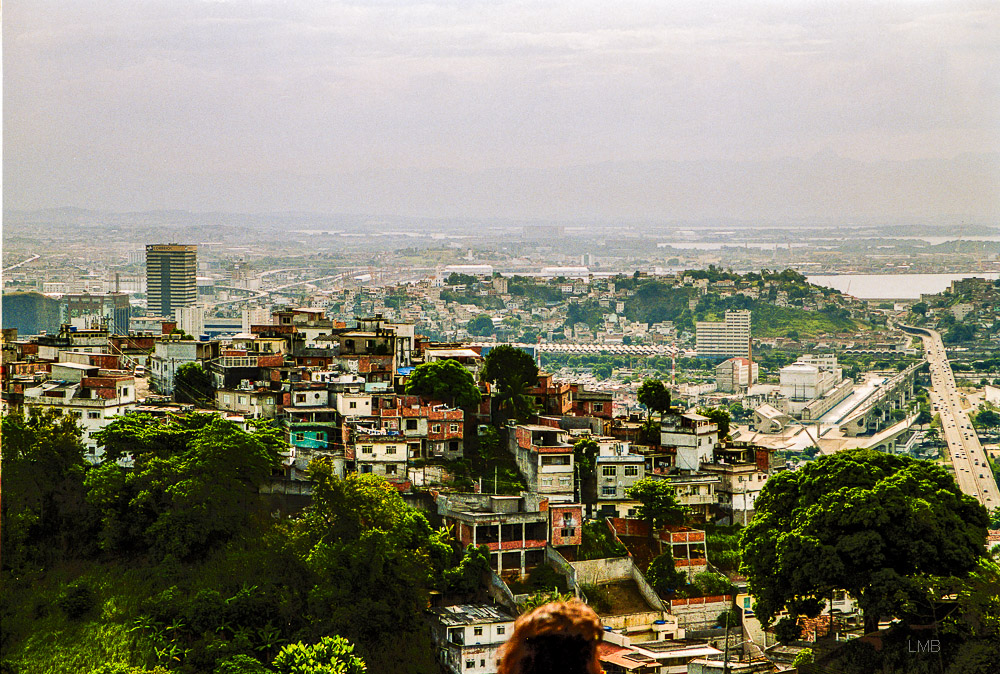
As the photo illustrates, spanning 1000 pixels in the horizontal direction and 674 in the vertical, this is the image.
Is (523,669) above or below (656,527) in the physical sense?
above

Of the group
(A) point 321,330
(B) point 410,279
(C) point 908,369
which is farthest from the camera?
(B) point 410,279

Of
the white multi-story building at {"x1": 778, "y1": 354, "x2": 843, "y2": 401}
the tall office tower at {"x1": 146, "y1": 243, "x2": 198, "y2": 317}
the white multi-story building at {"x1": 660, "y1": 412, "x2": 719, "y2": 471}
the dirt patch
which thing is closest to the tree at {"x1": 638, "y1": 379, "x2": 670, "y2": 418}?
the white multi-story building at {"x1": 660, "y1": 412, "x2": 719, "y2": 471}

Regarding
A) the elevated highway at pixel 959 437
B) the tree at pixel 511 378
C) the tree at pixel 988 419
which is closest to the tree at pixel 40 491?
the tree at pixel 511 378

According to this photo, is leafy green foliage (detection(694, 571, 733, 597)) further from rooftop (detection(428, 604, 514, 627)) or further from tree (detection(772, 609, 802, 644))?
rooftop (detection(428, 604, 514, 627))

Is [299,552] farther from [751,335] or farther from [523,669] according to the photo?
[751,335]

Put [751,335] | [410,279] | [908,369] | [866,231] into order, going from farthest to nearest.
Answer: [410,279] < [866,231] < [751,335] < [908,369]

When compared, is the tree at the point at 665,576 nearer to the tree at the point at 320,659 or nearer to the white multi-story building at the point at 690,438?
the white multi-story building at the point at 690,438

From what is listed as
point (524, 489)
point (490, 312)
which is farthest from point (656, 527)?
point (490, 312)
